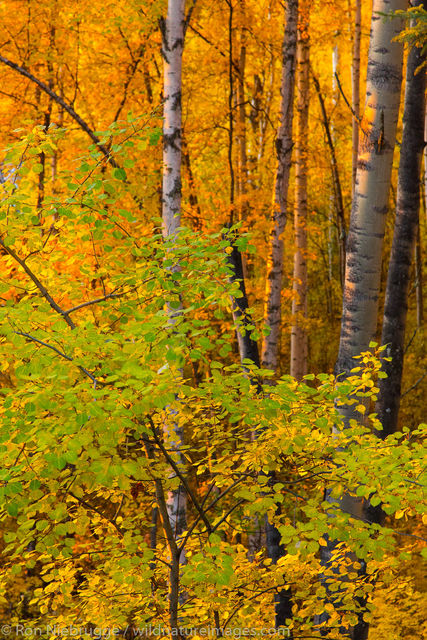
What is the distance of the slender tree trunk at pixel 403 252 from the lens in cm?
444

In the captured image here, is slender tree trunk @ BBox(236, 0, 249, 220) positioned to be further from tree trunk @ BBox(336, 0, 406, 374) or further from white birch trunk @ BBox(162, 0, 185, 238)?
tree trunk @ BBox(336, 0, 406, 374)

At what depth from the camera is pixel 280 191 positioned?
6.67 m

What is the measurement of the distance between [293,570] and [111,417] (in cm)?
193

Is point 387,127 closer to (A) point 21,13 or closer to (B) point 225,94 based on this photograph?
(A) point 21,13

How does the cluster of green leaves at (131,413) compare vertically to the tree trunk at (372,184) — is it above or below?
below

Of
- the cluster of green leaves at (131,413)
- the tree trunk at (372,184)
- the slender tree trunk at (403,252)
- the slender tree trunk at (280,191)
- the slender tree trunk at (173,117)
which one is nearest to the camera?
the cluster of green leaves at (131,413)

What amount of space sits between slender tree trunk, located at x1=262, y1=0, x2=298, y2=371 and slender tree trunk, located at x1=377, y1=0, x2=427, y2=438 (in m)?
2.06

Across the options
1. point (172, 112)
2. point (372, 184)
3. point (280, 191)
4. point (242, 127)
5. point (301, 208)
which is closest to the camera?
point (372, 184)

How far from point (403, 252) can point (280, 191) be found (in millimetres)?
2524

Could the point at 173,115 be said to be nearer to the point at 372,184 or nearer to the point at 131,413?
the point at 372,184

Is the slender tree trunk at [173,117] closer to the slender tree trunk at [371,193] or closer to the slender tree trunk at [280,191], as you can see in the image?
the slender tree trunk at [371,193]

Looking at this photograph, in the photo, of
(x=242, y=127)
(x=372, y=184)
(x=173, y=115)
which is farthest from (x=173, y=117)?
(x=242, y=127)

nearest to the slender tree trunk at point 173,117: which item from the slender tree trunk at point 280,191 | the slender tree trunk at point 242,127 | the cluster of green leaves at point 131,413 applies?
the cluster of green leaves at point 131,413

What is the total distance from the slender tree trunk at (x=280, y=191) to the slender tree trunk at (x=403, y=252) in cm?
206
